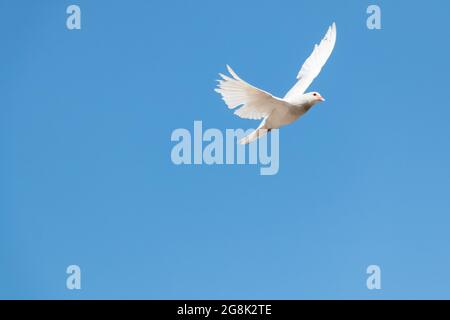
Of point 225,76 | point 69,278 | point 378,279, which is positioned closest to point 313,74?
point 225,76

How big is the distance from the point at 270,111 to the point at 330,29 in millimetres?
2370

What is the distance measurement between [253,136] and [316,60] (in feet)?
6.43

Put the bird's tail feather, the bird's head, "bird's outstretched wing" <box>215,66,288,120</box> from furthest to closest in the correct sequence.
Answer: the bird's tail feather, the bird's head, "bird's outstretched wing" <box>215,66,288,120</box>

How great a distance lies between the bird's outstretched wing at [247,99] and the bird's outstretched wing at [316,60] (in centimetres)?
145

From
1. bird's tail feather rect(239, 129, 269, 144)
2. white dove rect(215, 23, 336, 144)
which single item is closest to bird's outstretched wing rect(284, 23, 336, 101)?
white dove rect(215, 23, 336, 144)

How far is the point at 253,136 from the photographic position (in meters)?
13.4

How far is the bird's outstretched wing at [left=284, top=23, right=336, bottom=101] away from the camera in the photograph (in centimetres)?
1415

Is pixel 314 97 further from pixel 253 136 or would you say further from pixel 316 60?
pixel 316 60

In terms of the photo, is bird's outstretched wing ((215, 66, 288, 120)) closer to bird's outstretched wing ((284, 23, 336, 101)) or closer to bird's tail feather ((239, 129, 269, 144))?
bird's tail feather ((239, 129, 269, 144))

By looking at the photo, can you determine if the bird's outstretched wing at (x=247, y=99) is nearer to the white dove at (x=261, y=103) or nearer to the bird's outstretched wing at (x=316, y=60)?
the white dove at (x=261, y=103)

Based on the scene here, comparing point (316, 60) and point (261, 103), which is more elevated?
point (316, 60)

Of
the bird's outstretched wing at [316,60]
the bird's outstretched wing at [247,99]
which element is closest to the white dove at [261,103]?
the bird's outstretched wing at [247,99]

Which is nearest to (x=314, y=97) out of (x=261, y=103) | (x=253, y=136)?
(x=261, y=103)

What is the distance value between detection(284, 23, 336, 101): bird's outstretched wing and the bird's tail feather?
111cm
